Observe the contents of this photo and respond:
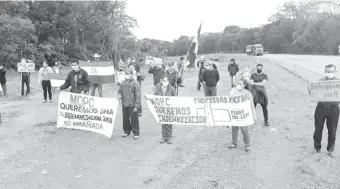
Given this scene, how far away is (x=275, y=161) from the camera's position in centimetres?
737

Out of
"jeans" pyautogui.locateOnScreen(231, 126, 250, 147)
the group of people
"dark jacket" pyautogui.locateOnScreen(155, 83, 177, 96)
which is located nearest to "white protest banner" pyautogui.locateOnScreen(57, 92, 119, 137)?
the group of people

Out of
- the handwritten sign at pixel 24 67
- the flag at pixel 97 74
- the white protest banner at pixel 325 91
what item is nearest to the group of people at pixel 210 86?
the white protest banner at pixel 325 91

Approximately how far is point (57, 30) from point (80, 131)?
134ft

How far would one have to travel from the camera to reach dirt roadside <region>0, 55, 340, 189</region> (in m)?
6.32

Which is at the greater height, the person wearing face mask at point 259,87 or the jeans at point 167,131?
the person wearing face mask at point 259,87

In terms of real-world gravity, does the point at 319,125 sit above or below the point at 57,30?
below

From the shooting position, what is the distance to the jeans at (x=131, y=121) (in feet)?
28.9

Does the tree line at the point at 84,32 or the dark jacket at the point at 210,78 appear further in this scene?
→ the tree line at the point at 84,32

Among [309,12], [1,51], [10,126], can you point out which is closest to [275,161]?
[10,126]

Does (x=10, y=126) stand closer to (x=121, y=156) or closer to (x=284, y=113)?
(x=121, y=156)

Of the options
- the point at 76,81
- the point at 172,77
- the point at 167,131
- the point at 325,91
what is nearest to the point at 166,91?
the point at 167,131

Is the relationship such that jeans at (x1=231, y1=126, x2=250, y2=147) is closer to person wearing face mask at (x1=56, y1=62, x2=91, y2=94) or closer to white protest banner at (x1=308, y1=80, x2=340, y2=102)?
white protest banner at (x1=308, y1=80, x2=340, y2=102)

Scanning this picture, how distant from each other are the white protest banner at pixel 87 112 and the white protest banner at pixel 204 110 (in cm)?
114

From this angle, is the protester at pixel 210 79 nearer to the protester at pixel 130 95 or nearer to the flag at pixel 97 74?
the protester at pixel 130 95
